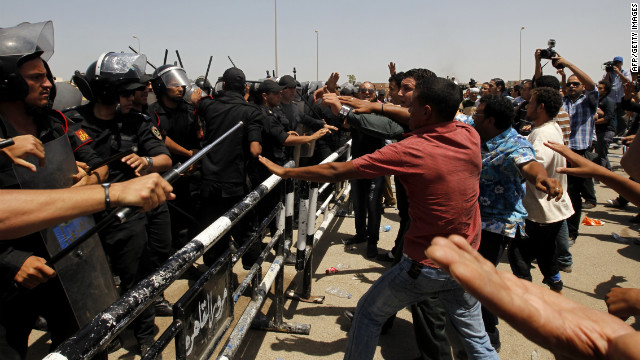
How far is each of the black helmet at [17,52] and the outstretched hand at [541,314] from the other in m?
2.20

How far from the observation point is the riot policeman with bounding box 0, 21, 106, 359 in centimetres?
185

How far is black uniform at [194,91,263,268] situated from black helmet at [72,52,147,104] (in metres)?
1.11

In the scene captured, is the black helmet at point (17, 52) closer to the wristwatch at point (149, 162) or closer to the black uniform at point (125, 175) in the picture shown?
the black uniform at point (125, 175)

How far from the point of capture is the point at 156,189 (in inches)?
58.6

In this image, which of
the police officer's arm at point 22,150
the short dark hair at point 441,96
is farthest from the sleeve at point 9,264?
the short dark hair at point 441,96

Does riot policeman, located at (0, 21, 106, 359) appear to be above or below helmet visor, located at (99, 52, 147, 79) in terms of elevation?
below

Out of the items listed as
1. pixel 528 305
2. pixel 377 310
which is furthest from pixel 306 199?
pixel 528 305

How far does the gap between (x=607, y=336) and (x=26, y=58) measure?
108 inches

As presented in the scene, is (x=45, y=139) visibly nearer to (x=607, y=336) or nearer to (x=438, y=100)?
(x=438, y=100)

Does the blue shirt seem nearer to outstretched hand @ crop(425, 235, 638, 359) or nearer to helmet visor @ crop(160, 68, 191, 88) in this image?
outstretched hand @ crop(425, 235, 638, 359)

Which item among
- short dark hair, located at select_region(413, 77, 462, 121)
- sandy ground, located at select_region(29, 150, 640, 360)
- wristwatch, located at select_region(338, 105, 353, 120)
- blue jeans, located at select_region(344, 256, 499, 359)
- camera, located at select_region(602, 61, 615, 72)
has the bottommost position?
sandy ground, located at select_region(29, 150, 640, 360)

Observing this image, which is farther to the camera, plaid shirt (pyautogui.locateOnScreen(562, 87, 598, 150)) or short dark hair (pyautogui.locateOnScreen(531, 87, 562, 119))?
plaid shirt (pyautogui.locateOnScreen(562, 87, 598, 150))

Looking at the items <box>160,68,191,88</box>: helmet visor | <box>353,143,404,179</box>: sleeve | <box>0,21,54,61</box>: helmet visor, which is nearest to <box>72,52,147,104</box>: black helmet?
<box>0,21,54,61</box>: helmet visor

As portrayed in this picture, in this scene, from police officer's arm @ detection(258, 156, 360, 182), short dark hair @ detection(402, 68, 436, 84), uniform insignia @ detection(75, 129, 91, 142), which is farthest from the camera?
short dark hair @ detection(402, 68, 436, 84)
